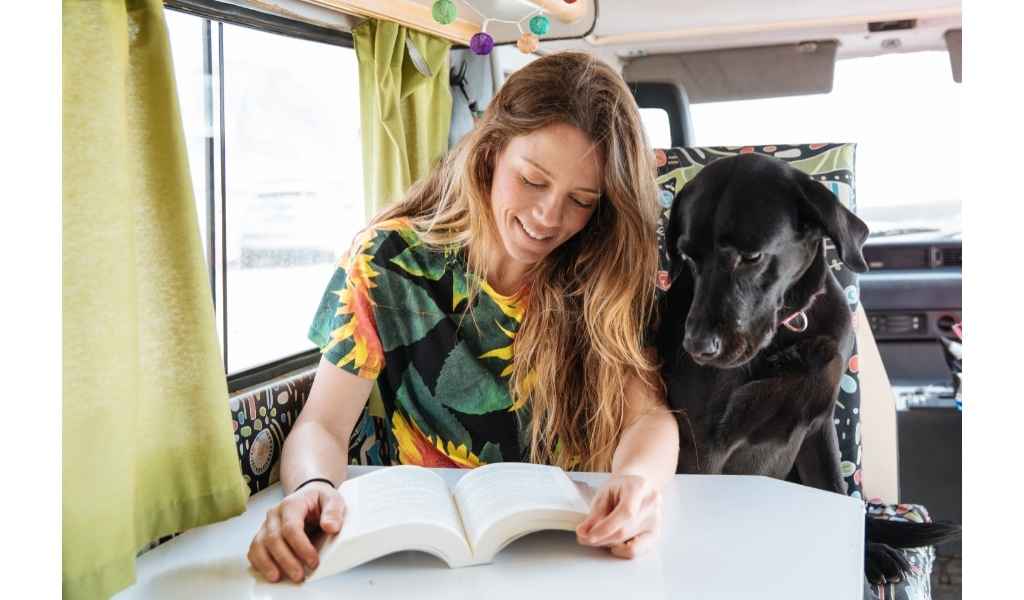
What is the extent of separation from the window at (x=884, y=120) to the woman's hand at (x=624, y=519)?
95 cm

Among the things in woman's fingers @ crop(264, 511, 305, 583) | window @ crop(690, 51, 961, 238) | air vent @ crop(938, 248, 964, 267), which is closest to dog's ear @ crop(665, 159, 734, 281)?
window @ crop(690, 51, 961, 238)

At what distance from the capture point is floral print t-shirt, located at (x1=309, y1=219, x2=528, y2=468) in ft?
5.12

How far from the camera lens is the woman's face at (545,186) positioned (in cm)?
146

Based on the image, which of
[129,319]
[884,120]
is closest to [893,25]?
[884,120]

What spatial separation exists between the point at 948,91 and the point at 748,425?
97 cm

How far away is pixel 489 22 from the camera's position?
5.96ft

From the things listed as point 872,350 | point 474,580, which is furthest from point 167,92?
point 872,350

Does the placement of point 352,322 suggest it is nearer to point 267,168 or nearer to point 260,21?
point 267,168

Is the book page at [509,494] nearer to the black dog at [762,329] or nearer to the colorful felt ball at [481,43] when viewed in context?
the black dog at [762,329]

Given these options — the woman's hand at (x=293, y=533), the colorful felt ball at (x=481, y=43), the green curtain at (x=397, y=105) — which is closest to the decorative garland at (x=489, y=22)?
the colorful felt ball at (x=481, y=43)

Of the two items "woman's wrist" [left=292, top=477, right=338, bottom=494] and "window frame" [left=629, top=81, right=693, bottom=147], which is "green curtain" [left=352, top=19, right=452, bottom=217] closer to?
"window frame" [left=629, top=81, right=693, bottom=147]

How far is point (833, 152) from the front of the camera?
167cm

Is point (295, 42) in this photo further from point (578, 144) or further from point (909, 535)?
point (909, 535)

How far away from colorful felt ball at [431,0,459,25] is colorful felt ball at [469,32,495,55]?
6 cm
